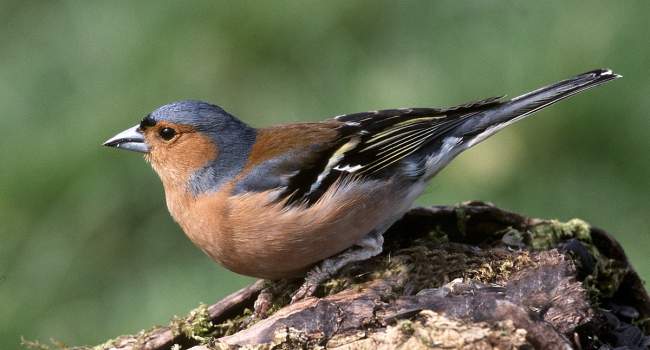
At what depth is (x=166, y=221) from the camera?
24.6ft

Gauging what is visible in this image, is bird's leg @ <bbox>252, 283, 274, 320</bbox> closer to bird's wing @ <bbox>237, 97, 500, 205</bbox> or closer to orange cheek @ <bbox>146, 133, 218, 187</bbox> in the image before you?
bird's wing @ <bbox>237, 97, 500, 205</bbox>

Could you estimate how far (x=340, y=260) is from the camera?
460 cm

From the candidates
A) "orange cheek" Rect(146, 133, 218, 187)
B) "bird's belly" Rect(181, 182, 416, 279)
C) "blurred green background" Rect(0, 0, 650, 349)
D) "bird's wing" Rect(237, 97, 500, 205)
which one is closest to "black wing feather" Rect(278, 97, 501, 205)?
"bird's wing" Rect(237, 97, 500, 205)

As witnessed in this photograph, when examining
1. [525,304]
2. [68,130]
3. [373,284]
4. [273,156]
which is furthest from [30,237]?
[525,304]

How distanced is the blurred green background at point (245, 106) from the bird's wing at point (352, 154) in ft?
6.81

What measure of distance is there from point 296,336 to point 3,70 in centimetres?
629

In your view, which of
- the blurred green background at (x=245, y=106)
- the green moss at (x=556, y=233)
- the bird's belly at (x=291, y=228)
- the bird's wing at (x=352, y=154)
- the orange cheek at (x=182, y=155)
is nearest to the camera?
the bird's belly at (x=291, y=228)

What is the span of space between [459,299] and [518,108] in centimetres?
190

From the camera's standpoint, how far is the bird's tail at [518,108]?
5.09 m

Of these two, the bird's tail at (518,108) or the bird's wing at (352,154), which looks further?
the bird's tail at (518,108)

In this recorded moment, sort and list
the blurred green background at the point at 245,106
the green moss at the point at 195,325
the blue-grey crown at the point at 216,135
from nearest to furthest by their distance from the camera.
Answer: the green moss at the point at 195,325 → the blue-grey crown at the point at 216,135 → the blurred green background at the point at 245,106

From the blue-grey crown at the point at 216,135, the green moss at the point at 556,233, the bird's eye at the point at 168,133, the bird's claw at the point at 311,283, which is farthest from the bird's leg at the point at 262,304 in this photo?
the green moss at the point at 556,233

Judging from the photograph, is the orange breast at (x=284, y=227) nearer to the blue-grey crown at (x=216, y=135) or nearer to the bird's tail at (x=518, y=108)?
the blue-grey crown at (x=216, y=135)

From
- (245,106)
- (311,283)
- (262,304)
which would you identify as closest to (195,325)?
(262,304)
